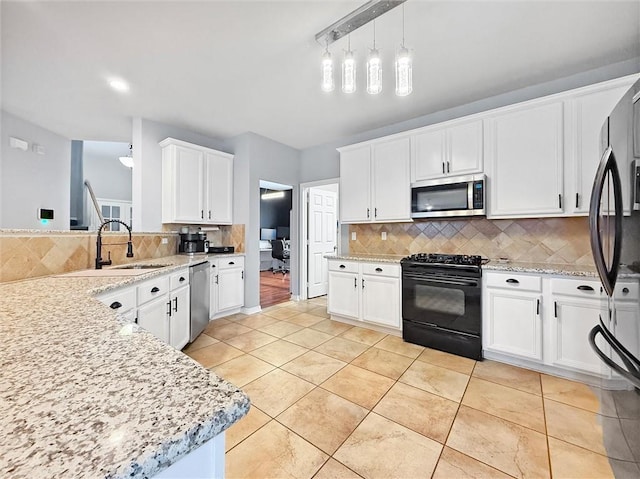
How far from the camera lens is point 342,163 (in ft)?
12.3

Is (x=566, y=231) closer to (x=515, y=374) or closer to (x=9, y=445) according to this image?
(x=515, y=374)

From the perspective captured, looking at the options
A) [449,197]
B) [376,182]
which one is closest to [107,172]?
[376,182]

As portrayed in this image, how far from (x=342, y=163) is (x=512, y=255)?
7.48ft

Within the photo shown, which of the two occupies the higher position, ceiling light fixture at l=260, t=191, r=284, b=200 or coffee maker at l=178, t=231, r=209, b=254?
ceiling light fixture at l=260, t=191, r=284, b=200

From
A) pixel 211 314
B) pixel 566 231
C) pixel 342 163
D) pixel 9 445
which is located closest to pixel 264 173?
pixel 342 163

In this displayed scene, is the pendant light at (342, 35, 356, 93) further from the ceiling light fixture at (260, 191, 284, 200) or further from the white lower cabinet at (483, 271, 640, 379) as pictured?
the ceiling light fixture at (260, 191, 284, 200)

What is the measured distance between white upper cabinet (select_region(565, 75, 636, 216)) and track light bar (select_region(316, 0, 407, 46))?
182 cm

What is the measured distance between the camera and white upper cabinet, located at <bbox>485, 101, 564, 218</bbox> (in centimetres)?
241

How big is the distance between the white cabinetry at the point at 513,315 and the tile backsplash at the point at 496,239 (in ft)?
2.00

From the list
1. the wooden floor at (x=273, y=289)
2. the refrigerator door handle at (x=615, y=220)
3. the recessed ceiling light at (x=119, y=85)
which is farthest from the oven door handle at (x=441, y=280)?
the recessed ceiling light at (x=119, y=85)

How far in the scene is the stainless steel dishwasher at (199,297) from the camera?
2.85 metres

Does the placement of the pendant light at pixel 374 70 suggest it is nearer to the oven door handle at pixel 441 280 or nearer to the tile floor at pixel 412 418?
the oven door handle at pixel 441 280

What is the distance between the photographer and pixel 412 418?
5.65 ft

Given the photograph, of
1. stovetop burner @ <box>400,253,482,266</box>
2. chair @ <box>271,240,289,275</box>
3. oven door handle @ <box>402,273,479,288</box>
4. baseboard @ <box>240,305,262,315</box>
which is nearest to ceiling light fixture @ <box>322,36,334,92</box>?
stovetop burner @ <box>400,253,482,266</box>
